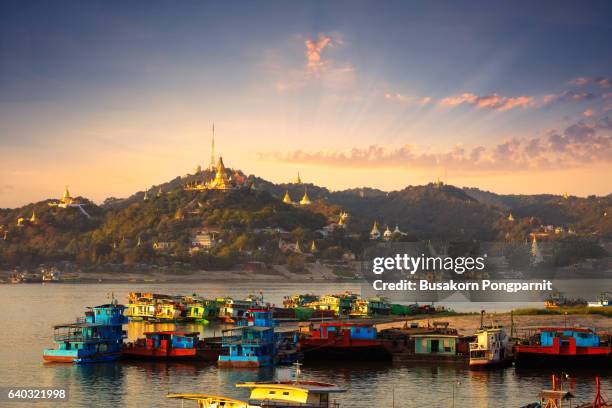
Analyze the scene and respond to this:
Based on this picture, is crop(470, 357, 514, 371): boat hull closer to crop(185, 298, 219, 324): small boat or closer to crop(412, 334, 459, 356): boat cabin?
crop(412, 334, 459, 356): boat cabin

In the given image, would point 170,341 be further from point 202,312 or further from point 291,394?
point 202,312

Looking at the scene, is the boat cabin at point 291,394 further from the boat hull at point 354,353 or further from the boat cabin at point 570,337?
the boat hull at point 354,353

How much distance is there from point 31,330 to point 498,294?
77.3 meters

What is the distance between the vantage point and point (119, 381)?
5081cm

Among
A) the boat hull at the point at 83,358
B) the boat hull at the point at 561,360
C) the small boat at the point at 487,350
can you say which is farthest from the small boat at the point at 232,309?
the boat hull at the point at 561,360

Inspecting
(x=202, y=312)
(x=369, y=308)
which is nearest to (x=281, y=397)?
(x=369, y=308)

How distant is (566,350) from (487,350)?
13.6 ft

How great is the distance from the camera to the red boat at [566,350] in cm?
5250

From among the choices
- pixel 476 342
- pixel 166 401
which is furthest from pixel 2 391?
pixel 476 342

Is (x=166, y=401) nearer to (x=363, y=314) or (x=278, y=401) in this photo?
(x=278, y=401)

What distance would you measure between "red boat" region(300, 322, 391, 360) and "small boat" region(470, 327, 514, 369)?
6.04 m

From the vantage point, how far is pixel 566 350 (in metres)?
52.7

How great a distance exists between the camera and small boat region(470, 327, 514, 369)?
2061 inches

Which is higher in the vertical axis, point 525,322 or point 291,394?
point 525,322
